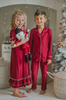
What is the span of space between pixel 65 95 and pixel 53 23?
2.67 meters

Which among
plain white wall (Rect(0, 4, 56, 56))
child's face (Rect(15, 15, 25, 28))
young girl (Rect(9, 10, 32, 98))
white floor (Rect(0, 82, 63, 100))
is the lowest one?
white floor (Rect(0, 82, 63, 100))

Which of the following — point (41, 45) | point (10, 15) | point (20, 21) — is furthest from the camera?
point (10, 15)

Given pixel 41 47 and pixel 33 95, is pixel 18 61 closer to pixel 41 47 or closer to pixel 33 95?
pixel 41 47

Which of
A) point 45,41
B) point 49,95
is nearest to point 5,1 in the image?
point 45,41

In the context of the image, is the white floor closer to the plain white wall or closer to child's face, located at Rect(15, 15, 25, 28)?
child's face, located at Rect(15, 15, 25, 28)

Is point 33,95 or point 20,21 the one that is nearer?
point 20,21

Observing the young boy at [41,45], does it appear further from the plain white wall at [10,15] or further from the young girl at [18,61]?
the plain white wall at [10,15]

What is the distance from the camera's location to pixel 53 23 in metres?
4.11

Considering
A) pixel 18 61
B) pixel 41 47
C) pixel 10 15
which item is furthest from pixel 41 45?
pixel 10 15

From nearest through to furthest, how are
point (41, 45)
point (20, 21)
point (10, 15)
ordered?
point (20, 21) < point (41, 45) < point (10, 15)

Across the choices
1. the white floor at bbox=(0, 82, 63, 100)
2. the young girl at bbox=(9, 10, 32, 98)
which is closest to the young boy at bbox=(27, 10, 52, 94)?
the white floor at bbox=(0, 82, 63, 100)

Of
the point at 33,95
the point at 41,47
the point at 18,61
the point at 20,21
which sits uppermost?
the point at 20,21

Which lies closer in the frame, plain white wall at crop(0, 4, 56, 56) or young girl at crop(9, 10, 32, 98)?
young girl at crop(9, 10, 32, 98)

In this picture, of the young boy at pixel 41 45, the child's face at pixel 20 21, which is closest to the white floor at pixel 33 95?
the young boy at pixel 41 45
